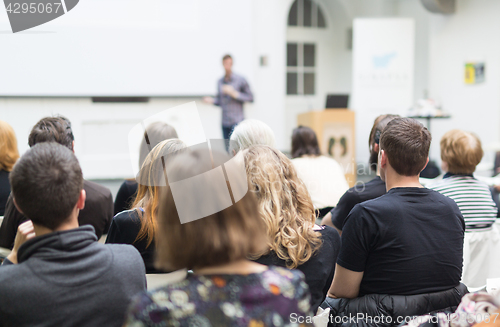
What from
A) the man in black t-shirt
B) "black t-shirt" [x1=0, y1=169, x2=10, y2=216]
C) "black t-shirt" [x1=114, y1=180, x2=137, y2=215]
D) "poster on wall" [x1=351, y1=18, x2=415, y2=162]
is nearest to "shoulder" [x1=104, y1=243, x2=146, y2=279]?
the man in black t-shirt

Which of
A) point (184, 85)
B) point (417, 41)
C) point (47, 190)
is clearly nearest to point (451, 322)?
point (47, 190)

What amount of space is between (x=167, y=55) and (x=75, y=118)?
1.48 metres

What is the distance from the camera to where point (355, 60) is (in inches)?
242

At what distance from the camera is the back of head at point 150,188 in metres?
1.40

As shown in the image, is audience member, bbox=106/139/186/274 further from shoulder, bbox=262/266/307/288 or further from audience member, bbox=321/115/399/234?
audience member, bbox=321/115/399/234

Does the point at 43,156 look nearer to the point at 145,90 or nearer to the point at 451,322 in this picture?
the point at 451,322

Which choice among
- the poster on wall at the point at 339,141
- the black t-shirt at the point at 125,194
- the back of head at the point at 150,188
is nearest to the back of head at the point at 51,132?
the black t-shirt at the point at 125,194

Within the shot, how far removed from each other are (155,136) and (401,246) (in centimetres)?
126

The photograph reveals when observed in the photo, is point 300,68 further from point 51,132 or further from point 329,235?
point 329,235

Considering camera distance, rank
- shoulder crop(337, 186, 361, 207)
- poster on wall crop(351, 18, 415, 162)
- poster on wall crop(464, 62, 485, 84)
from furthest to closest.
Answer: poster on wall crop(351, 18, 415, 162), poster on wall crop(464, 62, 485, 84), shoulder crop(337, 186, 361, 207)

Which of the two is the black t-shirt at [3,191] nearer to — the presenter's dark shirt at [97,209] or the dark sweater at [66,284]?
the presenter's dark shirt at [97,209]

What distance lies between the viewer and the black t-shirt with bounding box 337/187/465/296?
1335 millimetres

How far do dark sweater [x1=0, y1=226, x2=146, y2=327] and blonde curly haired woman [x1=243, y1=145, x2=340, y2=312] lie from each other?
40 centimetres

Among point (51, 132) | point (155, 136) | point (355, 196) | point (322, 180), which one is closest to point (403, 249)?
point (355, 196)
